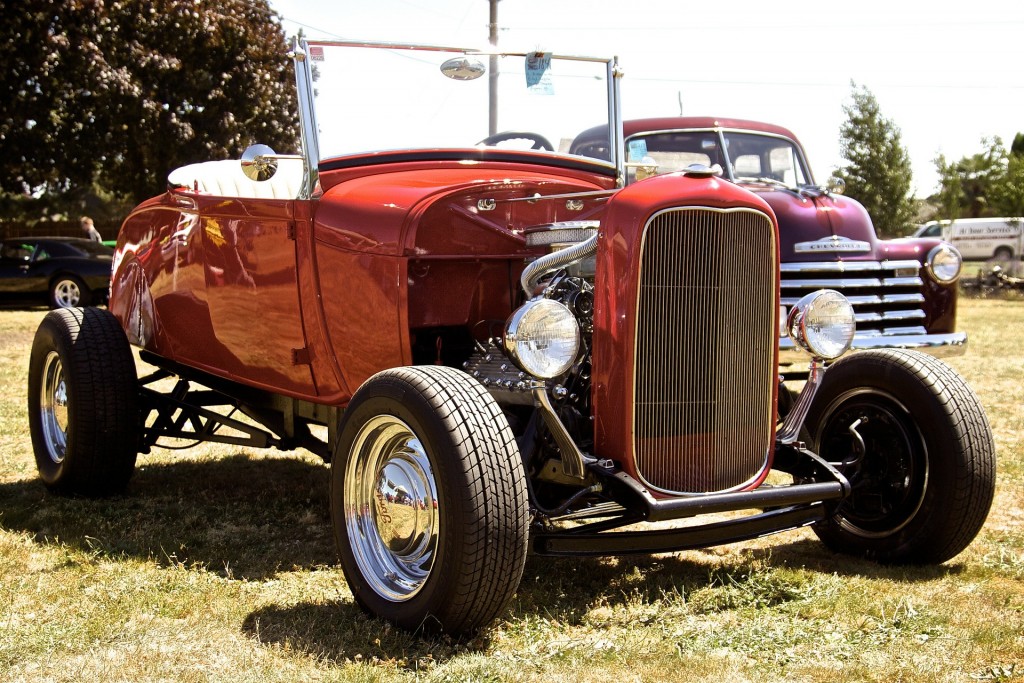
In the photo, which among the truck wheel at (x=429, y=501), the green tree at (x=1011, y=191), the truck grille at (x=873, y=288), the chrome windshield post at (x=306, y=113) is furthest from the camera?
the green tree at (x=1011, y=191)

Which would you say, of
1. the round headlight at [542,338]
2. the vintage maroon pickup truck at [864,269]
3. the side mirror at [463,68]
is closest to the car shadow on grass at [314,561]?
the round headlight at [542,338]

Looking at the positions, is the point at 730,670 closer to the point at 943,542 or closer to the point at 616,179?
the point at 943,542

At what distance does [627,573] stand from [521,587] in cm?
47

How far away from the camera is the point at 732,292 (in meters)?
3.26

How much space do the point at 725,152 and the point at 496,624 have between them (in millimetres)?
6332

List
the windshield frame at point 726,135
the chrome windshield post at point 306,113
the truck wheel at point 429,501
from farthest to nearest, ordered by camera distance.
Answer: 1. the windshield frame at point 726,135
2. the chrome windshield post at point 306,113
3. the truck wheel at point 429,501

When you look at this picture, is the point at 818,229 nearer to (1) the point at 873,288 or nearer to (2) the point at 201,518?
(1) the point at 873,288

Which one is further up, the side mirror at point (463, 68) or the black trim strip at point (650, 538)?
the side mirror at point (463, 68)

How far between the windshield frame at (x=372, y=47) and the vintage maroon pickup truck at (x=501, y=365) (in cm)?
1

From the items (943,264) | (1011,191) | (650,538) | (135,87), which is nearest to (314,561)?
(650,538)

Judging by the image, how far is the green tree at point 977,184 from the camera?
1323 inches

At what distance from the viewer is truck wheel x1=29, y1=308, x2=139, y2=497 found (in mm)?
4684

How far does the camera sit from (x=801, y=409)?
3.72m

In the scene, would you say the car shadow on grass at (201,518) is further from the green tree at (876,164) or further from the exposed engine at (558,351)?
the green tree at (876,164)
